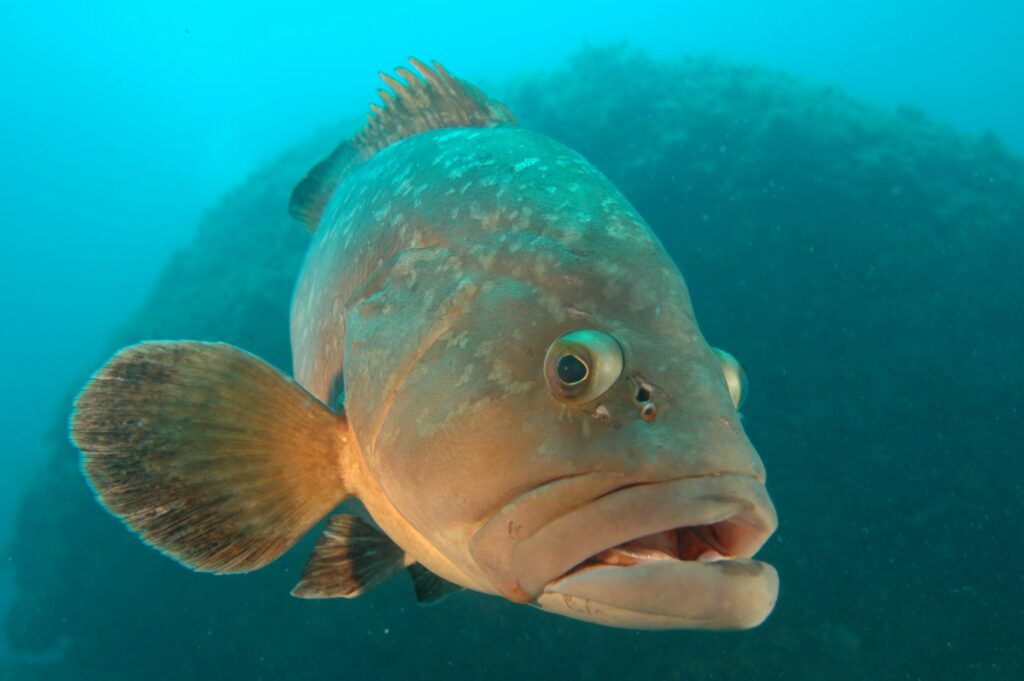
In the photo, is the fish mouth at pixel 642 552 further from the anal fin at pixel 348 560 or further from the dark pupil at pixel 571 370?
the anal fin at pixel 348 560

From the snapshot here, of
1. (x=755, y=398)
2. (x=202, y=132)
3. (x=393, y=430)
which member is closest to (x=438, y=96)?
(x=393, y=430)

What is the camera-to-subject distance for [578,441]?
1.82 meters

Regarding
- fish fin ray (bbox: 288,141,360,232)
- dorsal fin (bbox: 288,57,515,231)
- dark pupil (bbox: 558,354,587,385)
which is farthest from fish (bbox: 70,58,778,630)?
fish fin ray (bbox: 288,141,360,232)

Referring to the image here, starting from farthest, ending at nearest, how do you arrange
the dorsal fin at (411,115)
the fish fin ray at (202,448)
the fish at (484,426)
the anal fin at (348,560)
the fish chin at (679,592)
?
the dorsal fin at (411,115), the anal fin at (348,560), the fish fin ray at (202,448), the fish at (484,426), the fish chin at (679,592)

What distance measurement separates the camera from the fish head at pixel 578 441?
1675mm

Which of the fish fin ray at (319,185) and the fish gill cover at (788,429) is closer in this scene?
the fish fin ray at (319,185)

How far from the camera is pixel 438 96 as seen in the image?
4.25 metres

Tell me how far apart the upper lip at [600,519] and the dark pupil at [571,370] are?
296 mm

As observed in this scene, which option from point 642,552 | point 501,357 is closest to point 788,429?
point 642,552

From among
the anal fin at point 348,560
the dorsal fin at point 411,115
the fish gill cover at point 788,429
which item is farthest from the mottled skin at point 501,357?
the fish gill cover at point 788,429

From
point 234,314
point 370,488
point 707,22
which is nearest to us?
point 370,488

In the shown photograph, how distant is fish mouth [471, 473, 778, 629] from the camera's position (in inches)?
64.3

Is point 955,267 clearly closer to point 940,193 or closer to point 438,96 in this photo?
point 940,193

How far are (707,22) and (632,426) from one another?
113626 millimetres
